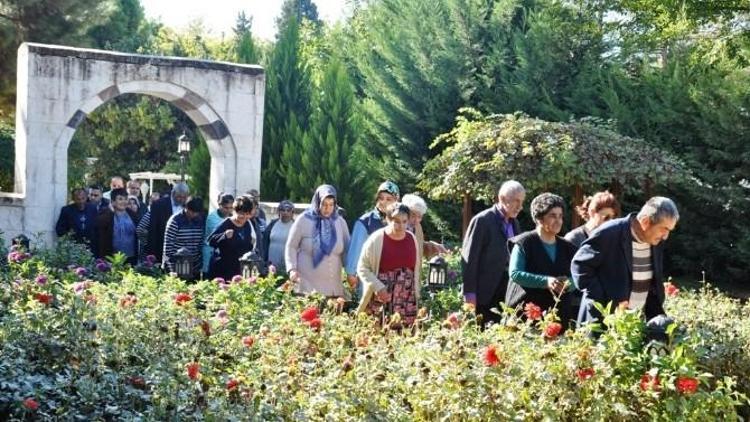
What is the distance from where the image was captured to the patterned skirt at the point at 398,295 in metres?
6.98

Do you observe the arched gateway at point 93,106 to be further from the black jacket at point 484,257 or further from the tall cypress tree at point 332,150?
the black jacket at point 484,257

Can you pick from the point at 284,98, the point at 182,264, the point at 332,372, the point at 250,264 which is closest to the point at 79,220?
the point at 182,264

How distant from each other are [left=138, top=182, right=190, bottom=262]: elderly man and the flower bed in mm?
5344

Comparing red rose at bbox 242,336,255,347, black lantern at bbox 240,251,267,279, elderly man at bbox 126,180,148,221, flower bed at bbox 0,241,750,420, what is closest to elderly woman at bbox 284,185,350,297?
black lantern at bbox 240,251,267,279

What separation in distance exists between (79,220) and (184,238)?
2676mm

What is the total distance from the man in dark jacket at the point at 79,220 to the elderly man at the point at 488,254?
18.4 feet

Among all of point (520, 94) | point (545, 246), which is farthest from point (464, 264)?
point (520, 94)

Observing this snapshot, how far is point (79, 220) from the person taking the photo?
1160 centimetres

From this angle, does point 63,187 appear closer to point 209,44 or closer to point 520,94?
point 520,94

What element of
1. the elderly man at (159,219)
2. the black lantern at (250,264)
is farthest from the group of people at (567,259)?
the elderly man at (159,219)

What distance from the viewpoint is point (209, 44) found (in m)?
35.4

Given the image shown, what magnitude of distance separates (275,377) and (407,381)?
0.60 metres

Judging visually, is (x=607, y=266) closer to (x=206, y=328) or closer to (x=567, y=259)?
(x=567, y=259)

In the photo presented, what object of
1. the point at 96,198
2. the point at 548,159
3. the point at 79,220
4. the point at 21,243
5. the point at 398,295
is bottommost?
the point at 398,295
